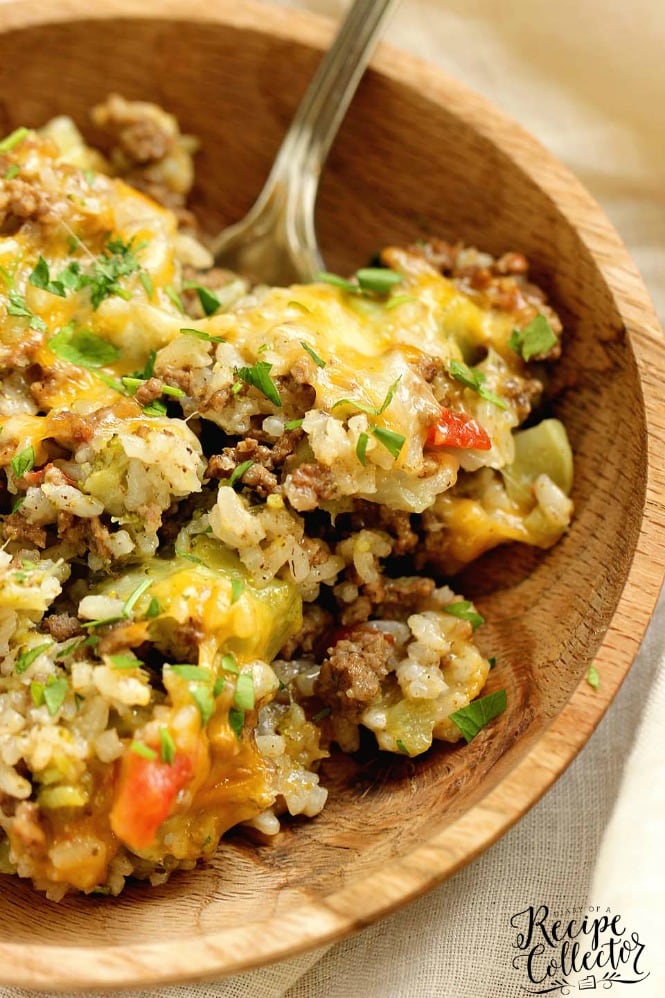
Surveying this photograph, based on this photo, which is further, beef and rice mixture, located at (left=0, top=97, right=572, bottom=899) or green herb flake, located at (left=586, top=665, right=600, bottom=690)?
green herb flake, located at (left=586, top=665, right=600, bottom=690)

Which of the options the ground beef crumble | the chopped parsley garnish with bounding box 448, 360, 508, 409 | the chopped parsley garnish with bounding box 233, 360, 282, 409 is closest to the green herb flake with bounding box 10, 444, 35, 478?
the chopped parsley garnish with bounding box 233, 360, 282, 409

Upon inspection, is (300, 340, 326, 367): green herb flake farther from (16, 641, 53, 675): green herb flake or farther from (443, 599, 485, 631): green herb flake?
(16, 641, 53, 675): green herb flake

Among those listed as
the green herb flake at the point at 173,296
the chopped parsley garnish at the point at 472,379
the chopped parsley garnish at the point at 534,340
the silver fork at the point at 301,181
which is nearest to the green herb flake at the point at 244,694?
the chopped parsley garnish at the point at 472,379

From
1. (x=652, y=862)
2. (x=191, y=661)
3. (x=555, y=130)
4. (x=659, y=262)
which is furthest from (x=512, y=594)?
(x=555, y=130)

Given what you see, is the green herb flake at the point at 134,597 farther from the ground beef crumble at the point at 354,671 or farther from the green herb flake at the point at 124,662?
the ground beef crumble at the point at 354,671

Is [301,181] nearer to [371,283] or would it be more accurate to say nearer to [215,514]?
[371,283]

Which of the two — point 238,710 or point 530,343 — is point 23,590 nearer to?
point 238,710

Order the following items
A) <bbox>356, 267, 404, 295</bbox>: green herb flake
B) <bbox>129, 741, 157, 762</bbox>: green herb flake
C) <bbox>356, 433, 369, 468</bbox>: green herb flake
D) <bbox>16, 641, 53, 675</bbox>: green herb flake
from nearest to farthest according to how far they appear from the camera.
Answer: <bbox>129, 741, 157, 762</bbox>: green herb flake
<bbox>16, 641, 53, 675</bbox>: green herb flake
<bbox>356, 433, 369, 468</bbox>: green herb flake
<bbox>356, 267, 404, 295</bbox>: green herb flake
